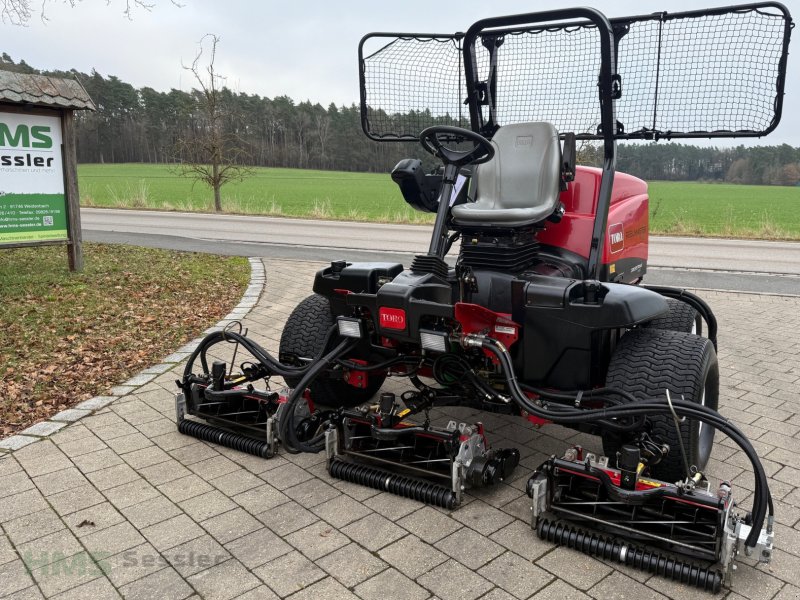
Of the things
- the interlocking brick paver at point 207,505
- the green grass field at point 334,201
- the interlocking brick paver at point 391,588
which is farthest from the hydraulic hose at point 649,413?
the green grass field at point 334,201

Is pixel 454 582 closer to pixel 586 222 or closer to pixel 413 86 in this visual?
pixel 586 222

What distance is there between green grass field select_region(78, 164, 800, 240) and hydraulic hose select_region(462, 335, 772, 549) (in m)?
16.5

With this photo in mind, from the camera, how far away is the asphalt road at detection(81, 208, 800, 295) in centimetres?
1052

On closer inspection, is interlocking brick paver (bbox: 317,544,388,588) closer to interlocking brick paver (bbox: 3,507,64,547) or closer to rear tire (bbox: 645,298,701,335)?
interlocking brick paver (bbox: 3,507,64,547)

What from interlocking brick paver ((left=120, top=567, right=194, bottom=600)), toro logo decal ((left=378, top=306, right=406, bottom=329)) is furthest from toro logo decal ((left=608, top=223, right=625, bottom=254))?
interlocking brick paver ((left=120, top=567, right=194, bottom=600))

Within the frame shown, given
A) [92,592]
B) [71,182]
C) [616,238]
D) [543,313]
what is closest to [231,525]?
[92,592]

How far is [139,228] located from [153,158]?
180 feet

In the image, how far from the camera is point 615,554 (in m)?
2.69

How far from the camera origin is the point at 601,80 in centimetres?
365

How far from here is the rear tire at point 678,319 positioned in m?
4.23

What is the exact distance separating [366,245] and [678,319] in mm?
10701

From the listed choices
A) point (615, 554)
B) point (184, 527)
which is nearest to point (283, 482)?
point (184, 527)

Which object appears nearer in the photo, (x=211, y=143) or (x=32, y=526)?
(x=32, y=526)

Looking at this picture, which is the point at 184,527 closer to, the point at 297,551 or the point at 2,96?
the point at 297,551
